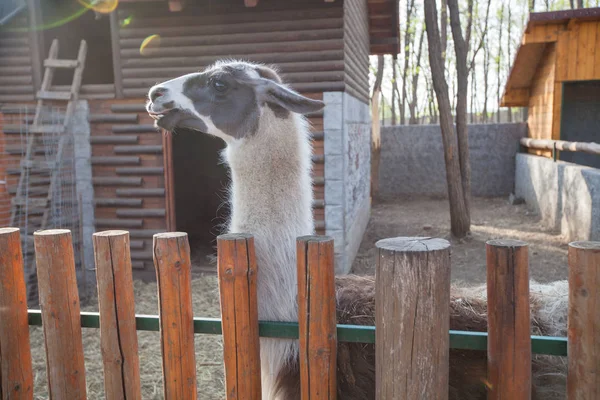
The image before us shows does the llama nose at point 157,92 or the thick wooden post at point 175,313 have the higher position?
the llama nose at point 157,92

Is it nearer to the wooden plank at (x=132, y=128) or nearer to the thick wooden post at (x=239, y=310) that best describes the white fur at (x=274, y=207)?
the thick wooden post at (x=239, y=310)

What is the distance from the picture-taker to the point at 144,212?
7.88 metres

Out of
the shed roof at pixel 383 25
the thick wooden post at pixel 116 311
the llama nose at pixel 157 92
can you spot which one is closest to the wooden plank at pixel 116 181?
the llama nose at pixel 157 92

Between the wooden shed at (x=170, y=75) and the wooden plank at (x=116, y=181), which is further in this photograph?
the wooden plank at (x=116, y=181)

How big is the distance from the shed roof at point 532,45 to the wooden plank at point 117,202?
903 centimetres

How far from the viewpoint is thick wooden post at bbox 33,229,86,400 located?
1.96 meters

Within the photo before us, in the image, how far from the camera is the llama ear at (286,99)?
2.44 m

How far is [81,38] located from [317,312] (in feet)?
32.7

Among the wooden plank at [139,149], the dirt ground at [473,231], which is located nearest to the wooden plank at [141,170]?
the wooden plank at [139,149]

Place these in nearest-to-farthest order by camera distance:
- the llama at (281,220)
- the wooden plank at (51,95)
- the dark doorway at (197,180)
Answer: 1. the llama at (281,220)
2. the wooden plank at (51,95)
3. the dark doorway at (197,180)

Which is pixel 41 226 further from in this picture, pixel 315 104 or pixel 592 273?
pixel 592 273

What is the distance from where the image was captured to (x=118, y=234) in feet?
6.31

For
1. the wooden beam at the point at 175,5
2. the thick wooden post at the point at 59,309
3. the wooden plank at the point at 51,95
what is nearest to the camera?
the thick wooden post at the point at 59,309

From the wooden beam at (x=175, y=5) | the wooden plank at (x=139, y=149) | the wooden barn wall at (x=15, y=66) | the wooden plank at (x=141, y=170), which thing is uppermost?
the wooden beam at (x=175, y=5)
